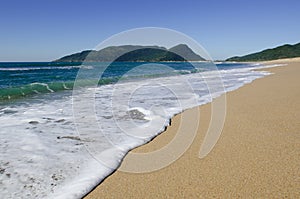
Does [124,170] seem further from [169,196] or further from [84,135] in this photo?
[84,135]

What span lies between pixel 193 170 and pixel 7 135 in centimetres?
372

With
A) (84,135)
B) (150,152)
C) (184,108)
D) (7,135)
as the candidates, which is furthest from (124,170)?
(184,108)

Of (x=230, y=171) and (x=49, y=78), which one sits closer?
(x=230, y=171)

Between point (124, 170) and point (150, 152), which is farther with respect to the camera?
point (150, 152)

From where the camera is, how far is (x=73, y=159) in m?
3.82

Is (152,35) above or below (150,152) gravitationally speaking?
above

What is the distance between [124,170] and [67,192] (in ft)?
2.77

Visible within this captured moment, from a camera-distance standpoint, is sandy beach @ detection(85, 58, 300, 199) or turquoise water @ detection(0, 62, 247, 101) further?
turquoise water @ detection(0, 62, 247, 101)

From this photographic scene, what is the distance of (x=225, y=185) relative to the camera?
9.50 ft

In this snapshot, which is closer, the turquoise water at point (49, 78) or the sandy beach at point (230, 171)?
the sandy beach at point (230, 171)

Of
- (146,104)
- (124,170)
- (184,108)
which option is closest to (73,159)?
(124,170)

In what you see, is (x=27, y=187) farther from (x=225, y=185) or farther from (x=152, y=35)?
(x=152, y=35)

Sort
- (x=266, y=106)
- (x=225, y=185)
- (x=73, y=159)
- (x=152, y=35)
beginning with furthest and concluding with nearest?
(x=266, y=106) → (x=152, y=35) → (x=73, y=159) → (x=225, y=185)

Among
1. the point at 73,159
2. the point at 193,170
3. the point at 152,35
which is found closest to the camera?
the point at 193,170
